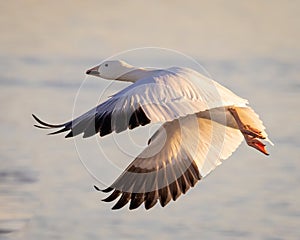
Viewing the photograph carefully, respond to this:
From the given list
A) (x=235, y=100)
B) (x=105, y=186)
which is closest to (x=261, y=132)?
(x=235, y=100)

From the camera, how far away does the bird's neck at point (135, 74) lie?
626 inches

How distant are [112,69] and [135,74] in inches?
28.0

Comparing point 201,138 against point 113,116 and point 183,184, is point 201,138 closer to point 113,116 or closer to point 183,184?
point 183,184

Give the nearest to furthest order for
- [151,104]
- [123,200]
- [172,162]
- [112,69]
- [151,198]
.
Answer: [151,104], [123,200], [151,198], [172,162], [112,69]

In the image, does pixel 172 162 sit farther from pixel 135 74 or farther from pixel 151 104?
pixel 151 104

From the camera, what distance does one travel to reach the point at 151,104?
1411 centimetres

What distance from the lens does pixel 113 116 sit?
14.0m

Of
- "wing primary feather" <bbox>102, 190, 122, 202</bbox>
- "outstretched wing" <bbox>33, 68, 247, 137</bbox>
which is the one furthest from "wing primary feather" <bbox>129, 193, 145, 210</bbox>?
"outstretched wing" <bbox>33, 68, 247, 137</bbox>

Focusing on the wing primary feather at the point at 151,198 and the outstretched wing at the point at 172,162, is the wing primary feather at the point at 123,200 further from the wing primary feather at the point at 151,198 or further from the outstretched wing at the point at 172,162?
the wing primary feather at the point at 151,198

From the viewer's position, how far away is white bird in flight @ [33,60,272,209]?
47.3 ft

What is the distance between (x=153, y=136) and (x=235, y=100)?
119 centimetres

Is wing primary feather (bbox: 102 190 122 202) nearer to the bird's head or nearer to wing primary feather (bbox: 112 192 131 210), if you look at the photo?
wing primary feather (bbox: 112 192 131 210)

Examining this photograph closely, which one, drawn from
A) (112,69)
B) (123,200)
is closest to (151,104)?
(123,200)

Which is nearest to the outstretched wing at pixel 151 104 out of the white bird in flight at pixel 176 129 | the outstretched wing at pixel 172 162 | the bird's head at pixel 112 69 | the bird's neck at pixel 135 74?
the white bird in flight at pixel 176 129
